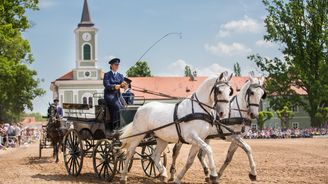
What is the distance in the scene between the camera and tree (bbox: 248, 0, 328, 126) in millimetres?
50938

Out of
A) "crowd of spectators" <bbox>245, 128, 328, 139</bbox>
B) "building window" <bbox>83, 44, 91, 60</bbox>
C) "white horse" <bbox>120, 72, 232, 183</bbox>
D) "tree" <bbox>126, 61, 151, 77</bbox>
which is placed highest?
"building window" <bbox>83, 44, 91, 60</bbox>

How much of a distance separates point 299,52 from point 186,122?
43.2m

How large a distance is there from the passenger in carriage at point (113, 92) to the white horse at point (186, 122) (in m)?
0.59

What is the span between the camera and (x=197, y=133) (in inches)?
418

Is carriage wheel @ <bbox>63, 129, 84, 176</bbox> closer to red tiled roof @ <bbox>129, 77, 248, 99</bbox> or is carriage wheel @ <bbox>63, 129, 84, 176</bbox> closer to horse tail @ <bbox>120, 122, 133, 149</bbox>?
horse tail @ <bbox>120, 122, 133, 149</bbox>

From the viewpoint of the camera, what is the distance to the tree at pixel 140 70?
87750 millimetres

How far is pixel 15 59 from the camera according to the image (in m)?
42.4

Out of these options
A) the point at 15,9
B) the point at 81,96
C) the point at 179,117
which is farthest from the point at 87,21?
the point at 179,117

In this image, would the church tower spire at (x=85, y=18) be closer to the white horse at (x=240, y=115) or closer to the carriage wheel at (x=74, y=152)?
the carriage wheel at (x=74, y=152)

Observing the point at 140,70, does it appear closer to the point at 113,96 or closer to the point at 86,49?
the point at 86,49

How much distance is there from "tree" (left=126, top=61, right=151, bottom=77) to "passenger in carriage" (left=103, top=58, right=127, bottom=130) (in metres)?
74.7

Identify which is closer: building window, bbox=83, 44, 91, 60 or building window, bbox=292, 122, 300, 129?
building window, bbox=83, 44, 91, 60

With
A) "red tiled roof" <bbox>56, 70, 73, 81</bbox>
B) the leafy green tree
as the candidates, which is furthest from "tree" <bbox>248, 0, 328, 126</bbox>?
"red tiled roof" <bbox>56, 70, 73, 81</bbox>

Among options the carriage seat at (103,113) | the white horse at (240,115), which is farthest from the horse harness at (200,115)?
the carriage seat at (103,113)
